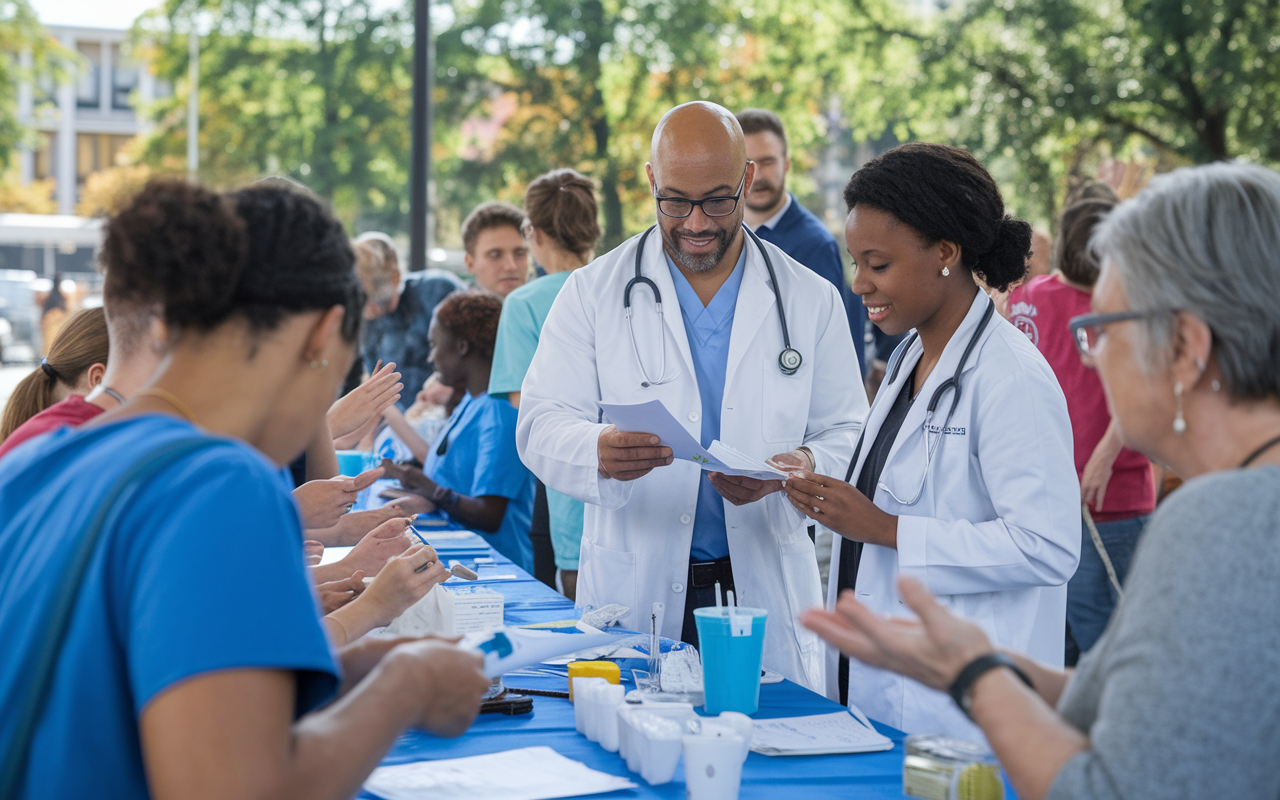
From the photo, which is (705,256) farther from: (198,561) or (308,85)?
(308,85)

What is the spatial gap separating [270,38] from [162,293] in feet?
42.9

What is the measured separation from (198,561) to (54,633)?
15 cm

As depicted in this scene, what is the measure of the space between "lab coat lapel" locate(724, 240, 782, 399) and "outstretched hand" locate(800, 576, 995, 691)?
1.51 meters

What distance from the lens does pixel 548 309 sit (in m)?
3.81

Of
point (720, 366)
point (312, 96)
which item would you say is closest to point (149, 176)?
point (720, 366)

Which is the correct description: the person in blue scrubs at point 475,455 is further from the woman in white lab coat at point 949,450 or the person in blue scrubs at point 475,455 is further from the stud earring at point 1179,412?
the stud earring at point 1179,412

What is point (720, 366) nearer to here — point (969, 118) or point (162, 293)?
point (162, 293)

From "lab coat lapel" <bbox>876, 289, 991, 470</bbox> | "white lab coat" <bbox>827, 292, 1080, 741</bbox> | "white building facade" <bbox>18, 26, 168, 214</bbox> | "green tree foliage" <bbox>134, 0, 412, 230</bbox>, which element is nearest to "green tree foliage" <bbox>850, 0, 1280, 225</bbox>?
"green tree foliage" <bbox>134, 0, 412, 230</bbox>

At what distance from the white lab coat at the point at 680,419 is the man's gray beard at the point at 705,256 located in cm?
6

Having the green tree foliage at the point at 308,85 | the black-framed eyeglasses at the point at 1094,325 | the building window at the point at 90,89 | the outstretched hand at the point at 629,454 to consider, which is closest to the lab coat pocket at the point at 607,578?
the outstretched hand at the point at 629,454

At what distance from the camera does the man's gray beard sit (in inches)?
111

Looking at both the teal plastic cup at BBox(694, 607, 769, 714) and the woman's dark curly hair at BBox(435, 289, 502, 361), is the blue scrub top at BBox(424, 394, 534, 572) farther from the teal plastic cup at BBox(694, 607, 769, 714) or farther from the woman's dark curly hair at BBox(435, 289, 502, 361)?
the teal plastic cup at BBox(694, 607, 769, 714)

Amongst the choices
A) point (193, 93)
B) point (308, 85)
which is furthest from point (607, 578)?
point (193, 93)

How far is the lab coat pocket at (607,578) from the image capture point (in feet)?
8.73
